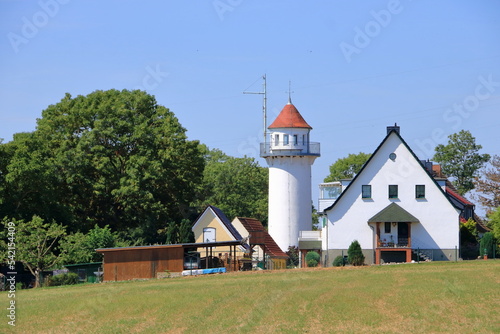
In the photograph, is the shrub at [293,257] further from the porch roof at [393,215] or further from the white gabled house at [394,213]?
the porch roof at [393,215]

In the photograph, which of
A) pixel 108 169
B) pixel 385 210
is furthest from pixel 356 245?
pixel 108 169

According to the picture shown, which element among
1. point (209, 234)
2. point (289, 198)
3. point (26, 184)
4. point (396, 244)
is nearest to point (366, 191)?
point (396, 244)

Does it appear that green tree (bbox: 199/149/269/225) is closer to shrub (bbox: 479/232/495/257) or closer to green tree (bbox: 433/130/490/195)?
green tree (bbox: 433/130/490/195)

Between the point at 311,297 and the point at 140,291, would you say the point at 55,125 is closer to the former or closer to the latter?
the point at 140,291

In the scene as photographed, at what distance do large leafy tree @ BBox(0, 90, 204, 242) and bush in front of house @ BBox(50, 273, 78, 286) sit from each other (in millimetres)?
14021

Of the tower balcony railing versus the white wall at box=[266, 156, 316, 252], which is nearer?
the white wall at box=[266, 156, 316, 252]

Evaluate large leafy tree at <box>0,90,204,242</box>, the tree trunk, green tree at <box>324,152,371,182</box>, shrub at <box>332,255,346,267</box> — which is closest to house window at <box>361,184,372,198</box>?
shrub at <box>332,255,346,267</box>

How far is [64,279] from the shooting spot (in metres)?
63.1

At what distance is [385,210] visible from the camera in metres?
70.1

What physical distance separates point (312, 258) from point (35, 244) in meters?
20.2

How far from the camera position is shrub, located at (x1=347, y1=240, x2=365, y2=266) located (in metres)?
64.1

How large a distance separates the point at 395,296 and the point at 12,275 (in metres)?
33.1

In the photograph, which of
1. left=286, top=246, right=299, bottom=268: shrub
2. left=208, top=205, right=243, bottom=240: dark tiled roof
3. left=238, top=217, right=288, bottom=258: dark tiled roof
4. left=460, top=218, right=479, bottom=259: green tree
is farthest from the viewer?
left=286, top=246, right=299, bottom=268: shrub

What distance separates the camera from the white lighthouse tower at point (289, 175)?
81250 mm
